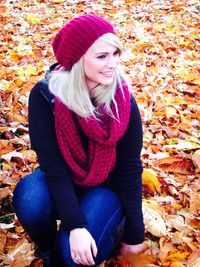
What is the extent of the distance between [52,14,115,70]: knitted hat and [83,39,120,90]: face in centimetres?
3

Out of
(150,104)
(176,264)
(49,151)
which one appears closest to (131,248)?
(176,264)

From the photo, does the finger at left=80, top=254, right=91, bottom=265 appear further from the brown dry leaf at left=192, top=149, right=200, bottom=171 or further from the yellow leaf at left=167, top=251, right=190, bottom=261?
the brown dry leaf at left=192, top=149, right=200, bottom=171

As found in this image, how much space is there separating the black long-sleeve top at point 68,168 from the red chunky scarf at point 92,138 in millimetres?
52

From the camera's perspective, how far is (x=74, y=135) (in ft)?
6.19

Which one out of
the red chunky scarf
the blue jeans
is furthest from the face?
the blue jeans

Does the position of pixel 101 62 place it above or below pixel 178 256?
above

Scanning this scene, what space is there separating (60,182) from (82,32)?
2.35 ft

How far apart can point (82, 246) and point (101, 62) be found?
2.76 ft

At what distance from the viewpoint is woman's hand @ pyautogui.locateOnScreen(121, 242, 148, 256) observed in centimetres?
211

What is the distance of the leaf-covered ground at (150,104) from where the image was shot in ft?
Result: 7.48

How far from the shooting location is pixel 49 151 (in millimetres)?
1904

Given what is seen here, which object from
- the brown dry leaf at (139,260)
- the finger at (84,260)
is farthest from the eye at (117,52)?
the brown dry leaf at (139,260)

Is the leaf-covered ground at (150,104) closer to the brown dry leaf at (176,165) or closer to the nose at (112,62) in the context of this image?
the brown dry leaf at (176,165)

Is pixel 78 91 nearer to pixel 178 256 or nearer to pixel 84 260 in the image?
pixel 84 260
